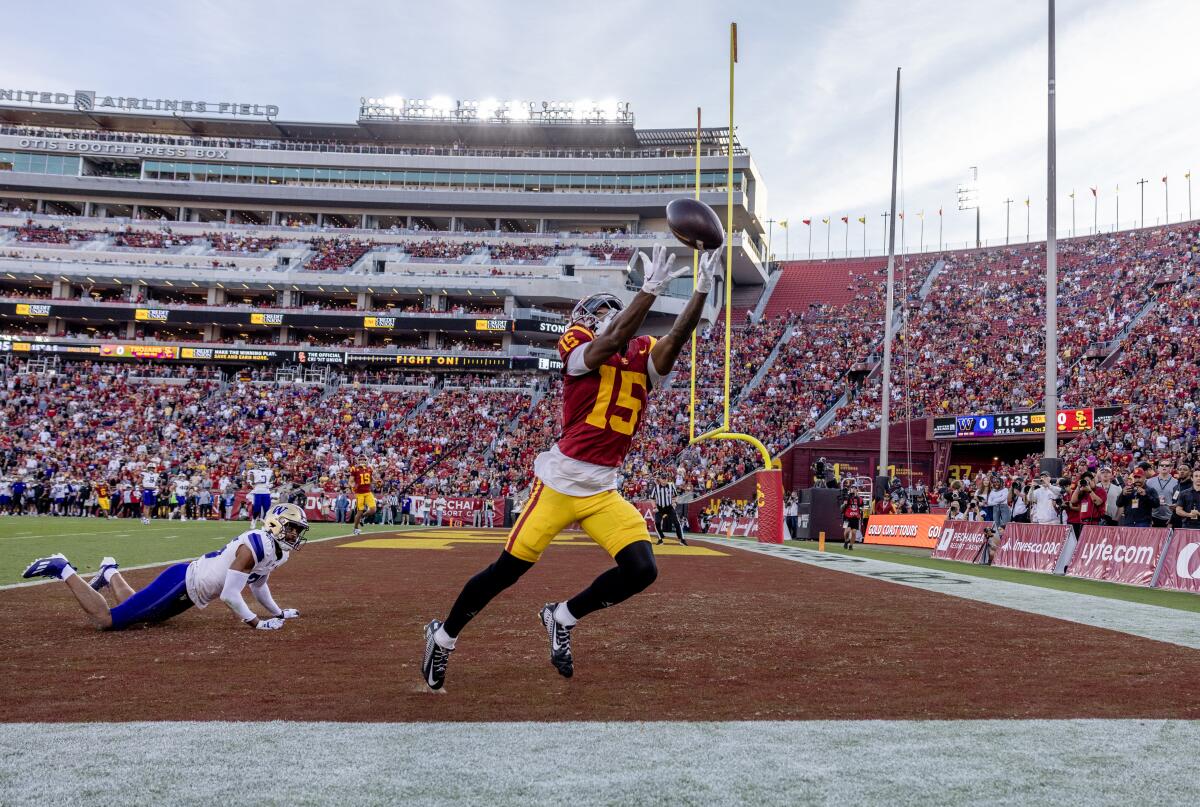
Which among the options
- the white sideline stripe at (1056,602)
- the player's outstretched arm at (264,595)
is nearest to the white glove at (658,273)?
the player's outstretched arm at (264,595)

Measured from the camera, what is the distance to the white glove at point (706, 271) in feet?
15.3

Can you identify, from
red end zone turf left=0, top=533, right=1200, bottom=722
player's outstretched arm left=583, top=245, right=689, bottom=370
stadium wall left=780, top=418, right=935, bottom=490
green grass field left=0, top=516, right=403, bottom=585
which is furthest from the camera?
stadium wall left=780, top=418, right=935, bottom=490

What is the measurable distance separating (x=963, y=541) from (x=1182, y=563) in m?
7.03

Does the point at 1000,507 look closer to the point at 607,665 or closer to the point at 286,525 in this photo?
the point at 607,665

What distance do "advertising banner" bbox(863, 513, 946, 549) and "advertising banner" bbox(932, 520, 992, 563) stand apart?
2.25 meters

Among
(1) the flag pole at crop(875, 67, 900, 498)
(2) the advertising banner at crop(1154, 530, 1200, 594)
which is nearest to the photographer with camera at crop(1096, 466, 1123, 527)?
(2) the advertising banner at crop(1154, 530, 1200, 594)

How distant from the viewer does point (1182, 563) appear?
1192 cm

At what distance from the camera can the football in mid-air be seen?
498 centimetres

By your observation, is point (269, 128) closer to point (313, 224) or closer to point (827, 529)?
A: point (313, 224)

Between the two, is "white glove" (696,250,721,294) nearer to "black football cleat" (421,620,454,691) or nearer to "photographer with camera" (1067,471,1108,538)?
"black football cleat" (421,620,454,691)

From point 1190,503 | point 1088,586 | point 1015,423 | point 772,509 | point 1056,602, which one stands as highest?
point 1015,423

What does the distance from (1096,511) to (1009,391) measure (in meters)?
24.1

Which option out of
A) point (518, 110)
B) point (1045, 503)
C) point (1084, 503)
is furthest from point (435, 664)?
point (518, 110)

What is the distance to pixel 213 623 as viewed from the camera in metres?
6.95
